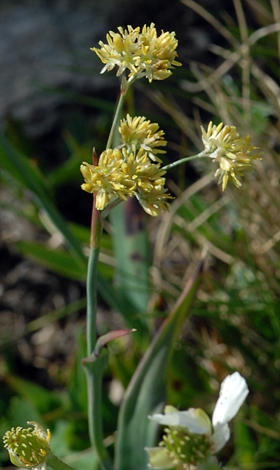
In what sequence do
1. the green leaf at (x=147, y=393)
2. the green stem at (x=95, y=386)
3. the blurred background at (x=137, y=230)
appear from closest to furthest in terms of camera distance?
the green stem at (x=95, y=386), the green leaf at (x=147, y=393), the blurred background at (x=137, y=230)

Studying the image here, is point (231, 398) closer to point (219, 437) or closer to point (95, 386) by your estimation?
point (219, 437)

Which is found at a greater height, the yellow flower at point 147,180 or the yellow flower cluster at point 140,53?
the yellow flower cluster at point 140,53

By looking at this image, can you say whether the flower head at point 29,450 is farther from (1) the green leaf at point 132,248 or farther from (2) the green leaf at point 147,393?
(1) the green leaf at point 132,248

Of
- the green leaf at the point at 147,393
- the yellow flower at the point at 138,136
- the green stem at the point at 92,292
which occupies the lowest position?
the green leaf at the point at 147,393

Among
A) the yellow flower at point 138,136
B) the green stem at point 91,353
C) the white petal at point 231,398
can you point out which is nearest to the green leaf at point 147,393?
the green stem at point 91,353

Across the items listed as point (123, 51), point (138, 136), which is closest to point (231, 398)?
point (138, 136)

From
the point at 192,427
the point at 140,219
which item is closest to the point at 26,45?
the point at 140,219

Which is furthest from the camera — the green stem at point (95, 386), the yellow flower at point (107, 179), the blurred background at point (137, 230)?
the blurred background at point (137, 230)
